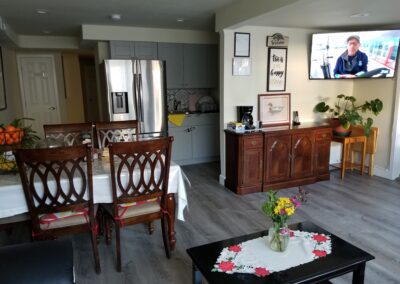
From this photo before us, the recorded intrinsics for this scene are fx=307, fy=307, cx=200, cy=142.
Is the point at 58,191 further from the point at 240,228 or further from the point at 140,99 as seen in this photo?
the point at 140,99

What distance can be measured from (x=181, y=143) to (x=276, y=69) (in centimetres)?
196

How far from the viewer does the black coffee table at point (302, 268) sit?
148 cm

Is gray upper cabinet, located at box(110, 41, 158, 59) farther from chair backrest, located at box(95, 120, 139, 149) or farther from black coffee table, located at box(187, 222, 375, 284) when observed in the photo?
black coffee table, located at box(187, 222, 375, 284)

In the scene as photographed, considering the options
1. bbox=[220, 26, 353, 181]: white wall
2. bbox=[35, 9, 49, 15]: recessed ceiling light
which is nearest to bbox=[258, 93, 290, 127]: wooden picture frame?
bbox=[220, 26, 353, 181]: white wall

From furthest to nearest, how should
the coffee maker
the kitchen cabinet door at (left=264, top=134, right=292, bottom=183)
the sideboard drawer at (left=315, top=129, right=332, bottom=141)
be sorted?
the sideboard drawer at (left=315, top=129, right=332, bottom=141), the coffee maker, the kitchen cabinet door at (left=264, top=134, right=292, bottom=183)

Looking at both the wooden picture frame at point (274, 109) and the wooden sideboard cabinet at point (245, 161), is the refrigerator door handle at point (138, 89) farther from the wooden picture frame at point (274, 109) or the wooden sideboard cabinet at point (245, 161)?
the wooden picture frame at point (274, 109)

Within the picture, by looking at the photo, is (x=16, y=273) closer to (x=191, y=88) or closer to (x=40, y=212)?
(x=40, y=212)

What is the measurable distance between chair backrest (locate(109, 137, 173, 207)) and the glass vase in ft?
2.99

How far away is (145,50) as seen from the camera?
16.1ft

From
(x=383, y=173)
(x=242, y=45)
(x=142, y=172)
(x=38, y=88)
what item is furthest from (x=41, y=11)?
(x=383, y=173)

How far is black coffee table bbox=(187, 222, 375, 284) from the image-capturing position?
1.48m

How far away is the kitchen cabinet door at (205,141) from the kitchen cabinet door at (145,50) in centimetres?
138

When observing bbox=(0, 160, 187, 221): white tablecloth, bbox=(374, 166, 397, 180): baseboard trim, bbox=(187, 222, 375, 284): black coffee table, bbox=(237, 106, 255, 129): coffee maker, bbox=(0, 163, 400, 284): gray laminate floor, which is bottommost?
bbox=(0, 163, 400, 284): gray laminate floor

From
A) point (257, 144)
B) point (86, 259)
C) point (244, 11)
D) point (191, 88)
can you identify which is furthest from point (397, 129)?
point (86, 259)
